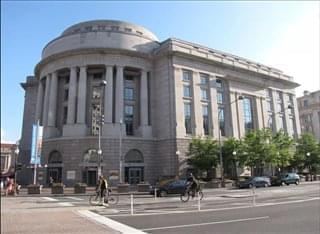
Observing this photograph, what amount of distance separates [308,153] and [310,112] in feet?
146

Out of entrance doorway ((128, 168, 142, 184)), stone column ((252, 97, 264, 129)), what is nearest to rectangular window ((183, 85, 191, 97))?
entrance doorway ((128, 168, 142, 184))

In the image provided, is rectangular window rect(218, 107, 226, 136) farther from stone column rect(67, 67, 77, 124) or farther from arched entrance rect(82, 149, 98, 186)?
stone column rect(67, 67, 77, 124)

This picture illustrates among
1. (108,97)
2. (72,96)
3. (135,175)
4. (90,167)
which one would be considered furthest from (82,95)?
(135,175)

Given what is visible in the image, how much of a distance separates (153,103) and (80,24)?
20330 millimetres

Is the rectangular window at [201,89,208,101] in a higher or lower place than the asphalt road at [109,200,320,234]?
higher

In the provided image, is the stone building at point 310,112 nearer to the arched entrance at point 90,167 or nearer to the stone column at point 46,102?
the arched entrance at point 90,167

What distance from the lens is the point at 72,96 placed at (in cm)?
5428

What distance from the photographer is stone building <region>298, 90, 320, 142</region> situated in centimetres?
9988

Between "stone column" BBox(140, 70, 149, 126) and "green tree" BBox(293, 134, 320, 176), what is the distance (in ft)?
99.4

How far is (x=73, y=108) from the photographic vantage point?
176 ft

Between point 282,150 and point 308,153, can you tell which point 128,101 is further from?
point 308,153

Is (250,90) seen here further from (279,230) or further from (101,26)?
(279,230)

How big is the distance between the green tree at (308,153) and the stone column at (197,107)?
21218mm

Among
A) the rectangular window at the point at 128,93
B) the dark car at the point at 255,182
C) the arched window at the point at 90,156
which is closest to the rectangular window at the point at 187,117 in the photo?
the rectangular window at the point at 128,93
